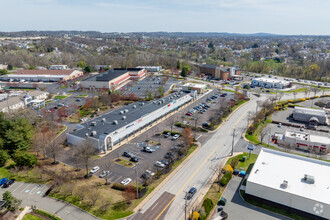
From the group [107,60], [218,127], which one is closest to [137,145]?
[218,127]

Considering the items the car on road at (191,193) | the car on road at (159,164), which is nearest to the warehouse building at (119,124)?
the car on road at (159,164)

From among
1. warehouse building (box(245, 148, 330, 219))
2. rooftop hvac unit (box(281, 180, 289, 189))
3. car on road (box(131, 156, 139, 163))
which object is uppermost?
rooftop hvac unit (box(281, 180, 289, 189))

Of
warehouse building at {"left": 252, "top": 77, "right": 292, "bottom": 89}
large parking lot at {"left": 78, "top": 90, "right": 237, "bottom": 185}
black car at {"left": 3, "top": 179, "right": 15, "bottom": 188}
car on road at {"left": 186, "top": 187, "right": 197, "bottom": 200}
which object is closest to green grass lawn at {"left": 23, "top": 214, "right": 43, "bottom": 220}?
black car at {"left": 3, "top": 179, "right": 15, "bottom": 188}

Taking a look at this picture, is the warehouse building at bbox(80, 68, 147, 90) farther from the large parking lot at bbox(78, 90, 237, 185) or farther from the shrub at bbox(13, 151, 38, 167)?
the shrub at bbox(13, 151, 38, 167)

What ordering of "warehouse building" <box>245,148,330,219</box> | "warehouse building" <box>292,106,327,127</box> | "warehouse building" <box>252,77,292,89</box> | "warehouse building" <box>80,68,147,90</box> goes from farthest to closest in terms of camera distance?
"warehouse building" <box>252,77,292,89</box> < "warehouse building" <box>80,68,147,90</box> < "warehouse building" <box>292,106,327,127</box> < "warehouse building" <box>245,148,330,219</box>

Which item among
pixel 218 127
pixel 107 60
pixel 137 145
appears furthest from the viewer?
pixel 107 60

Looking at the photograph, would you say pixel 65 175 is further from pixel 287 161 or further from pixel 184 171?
pixel 287 161

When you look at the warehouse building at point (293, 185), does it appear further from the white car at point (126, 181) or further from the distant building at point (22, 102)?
the distant building at point (22, 102)

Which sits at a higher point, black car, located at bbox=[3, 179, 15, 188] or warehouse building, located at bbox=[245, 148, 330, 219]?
warehouse building, located at bbox=[245, 148, 330, 219]
